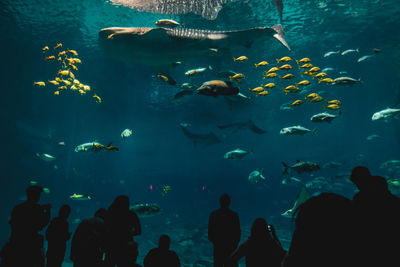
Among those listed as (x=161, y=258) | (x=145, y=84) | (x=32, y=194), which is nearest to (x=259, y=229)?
(x=161, y=258)

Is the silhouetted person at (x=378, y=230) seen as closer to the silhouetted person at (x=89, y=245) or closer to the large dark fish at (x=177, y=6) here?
the silhouetted person at (x=89, y=245)

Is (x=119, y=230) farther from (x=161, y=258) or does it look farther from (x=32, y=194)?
(x=32, y=194)

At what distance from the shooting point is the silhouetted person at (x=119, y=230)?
10.2 ft

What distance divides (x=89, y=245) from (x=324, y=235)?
312 cm

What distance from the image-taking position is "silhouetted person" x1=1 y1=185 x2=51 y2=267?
3.17 m

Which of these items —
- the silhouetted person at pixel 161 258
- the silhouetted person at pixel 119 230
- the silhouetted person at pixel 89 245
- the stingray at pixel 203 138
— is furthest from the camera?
the stingray at pixel 203 138

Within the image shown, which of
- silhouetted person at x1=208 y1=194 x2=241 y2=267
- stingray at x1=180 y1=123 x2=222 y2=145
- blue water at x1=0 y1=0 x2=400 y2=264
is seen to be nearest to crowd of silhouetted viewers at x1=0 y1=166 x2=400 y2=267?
silhouetted person at x1=208 y1=194 x2=241 y2=267

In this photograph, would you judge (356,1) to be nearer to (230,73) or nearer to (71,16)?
(230,73)

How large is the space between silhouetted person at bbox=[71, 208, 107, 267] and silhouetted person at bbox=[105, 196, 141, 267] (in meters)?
0.11

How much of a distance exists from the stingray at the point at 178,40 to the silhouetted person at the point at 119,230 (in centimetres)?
756

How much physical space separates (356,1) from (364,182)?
42.8ft

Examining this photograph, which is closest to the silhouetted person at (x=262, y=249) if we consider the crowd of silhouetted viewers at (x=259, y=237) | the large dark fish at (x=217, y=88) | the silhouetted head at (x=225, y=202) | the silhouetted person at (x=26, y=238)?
the crowd of silhouetted viewers at (x=259, y=237)

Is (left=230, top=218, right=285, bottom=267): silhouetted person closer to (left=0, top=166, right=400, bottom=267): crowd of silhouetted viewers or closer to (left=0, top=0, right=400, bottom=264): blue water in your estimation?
(left=0, top=166, right=400, bottom=267): crowd of silhouetted viewers

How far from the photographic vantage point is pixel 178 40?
9359 mm
